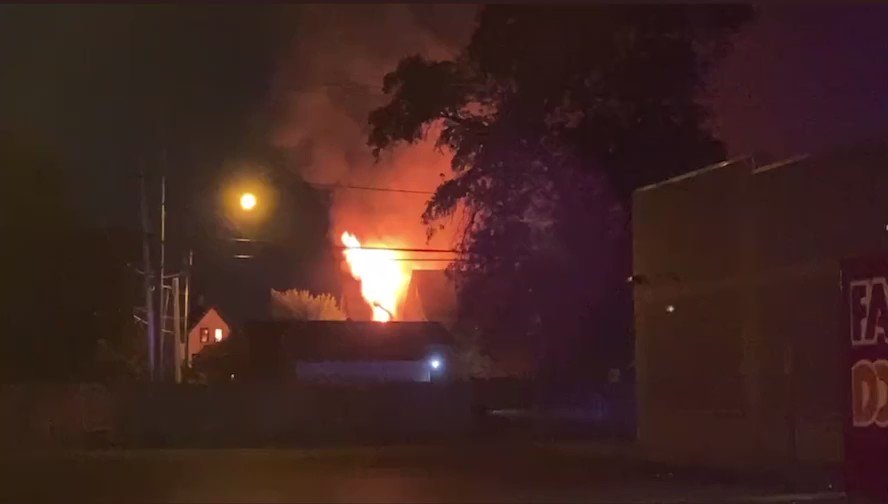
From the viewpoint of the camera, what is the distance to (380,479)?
20609 mm

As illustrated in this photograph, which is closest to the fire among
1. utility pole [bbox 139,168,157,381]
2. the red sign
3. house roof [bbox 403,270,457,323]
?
house roof [bbox 403,270,457,323]

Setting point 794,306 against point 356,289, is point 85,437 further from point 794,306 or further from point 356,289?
point 356,289

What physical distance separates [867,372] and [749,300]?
48.1ft

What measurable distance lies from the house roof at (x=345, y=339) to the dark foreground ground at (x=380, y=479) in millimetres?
33989

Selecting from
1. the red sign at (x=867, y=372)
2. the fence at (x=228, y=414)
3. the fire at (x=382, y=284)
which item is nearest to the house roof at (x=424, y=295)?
the fire at (x=382, y=284)

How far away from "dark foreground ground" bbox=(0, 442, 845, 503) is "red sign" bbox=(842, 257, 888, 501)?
5114mm

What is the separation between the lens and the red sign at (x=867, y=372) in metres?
11.3

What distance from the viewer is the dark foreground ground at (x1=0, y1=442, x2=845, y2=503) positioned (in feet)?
56.6

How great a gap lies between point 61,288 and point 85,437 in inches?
178

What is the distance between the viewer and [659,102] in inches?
1394

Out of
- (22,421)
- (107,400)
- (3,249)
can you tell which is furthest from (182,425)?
(3,249)

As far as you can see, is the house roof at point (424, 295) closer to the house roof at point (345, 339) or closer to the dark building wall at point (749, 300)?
the house roof at point (345, 339)

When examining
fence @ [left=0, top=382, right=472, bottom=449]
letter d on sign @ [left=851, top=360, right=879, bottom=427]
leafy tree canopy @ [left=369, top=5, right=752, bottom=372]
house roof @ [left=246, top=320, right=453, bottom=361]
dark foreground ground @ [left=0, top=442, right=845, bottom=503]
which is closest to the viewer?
letter d on sign @ [left=851, top=360, right=879, bottom=427]

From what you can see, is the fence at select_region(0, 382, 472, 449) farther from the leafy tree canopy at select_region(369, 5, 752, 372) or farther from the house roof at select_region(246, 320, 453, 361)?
the house roof at select_region(246, 320, 453, 361)
